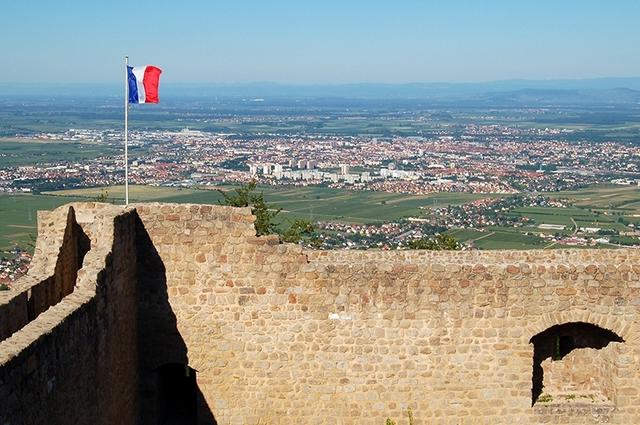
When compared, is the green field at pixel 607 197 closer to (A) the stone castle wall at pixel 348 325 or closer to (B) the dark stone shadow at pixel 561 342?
(B) the dark stone shadow at pixel 561 342

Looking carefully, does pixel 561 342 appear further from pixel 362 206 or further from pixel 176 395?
pixel 362 206

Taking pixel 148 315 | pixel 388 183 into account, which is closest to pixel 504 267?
pixel 148 315

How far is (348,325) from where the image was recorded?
11.6 m

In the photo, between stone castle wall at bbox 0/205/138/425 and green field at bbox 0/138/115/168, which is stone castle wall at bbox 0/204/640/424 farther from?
green field at bbox 0/138/115/168

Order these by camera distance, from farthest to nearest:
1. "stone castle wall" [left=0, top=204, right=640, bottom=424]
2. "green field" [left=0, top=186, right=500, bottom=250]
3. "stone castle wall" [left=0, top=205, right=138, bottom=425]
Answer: "green field" [left=0, top=186, right=500, bottom=250] → "stone castle wall" [left=0, top=204, right=640, bottom=424] → "stone castle wall" [left=0, top=205, right=138, bottom=425]

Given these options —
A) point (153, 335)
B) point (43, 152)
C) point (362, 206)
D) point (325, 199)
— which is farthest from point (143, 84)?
point (43, 152)

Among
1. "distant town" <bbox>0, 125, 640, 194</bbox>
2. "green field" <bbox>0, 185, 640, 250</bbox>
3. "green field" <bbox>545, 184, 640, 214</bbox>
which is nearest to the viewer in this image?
"green field" <bbox>0, 185, 640, 250</bbox>

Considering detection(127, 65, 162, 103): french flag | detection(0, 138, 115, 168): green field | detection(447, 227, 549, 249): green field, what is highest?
detection(127, 65, 162, 103): french flag

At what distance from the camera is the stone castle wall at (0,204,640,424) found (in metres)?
→ 11.5

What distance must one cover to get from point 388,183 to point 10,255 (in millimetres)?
46237

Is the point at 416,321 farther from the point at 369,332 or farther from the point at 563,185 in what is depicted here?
the point at 563,185

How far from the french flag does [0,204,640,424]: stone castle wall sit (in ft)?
9.08

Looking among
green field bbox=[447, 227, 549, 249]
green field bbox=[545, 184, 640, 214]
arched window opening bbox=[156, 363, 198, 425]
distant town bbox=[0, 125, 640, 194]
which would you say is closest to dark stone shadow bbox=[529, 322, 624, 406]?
arched window opening bbox=[156, 363, 198, 425]

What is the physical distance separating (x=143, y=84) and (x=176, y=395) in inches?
200
